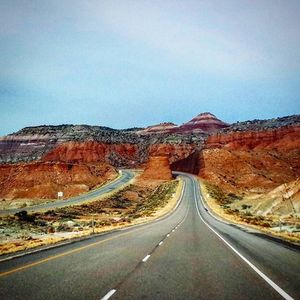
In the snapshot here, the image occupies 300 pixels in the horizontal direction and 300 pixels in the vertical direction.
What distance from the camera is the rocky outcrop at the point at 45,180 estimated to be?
111062 millimetres

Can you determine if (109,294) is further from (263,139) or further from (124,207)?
(263,139)

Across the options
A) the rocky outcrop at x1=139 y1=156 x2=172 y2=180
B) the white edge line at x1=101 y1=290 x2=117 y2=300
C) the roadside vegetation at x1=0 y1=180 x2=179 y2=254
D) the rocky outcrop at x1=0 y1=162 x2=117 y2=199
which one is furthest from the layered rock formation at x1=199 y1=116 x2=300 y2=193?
the white edge line at x1=101 y1=290 x2=117 y2=300

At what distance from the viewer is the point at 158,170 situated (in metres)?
132

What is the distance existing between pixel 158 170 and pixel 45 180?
36085mm

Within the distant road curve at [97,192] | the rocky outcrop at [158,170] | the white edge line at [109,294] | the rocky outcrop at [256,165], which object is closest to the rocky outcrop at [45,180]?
the distant road curve at [97,192]

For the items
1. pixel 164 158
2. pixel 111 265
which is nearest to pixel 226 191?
pixel 164 158

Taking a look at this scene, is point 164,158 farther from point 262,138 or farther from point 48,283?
point 48,283

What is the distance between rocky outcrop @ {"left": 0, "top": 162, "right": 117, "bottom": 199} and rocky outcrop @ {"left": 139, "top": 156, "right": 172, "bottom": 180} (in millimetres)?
13096

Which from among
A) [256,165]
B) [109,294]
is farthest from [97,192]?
[109,294]

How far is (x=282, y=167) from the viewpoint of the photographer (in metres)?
140

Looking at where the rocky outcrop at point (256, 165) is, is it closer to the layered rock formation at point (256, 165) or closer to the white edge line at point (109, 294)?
the layered rock formation at point (256, 165)

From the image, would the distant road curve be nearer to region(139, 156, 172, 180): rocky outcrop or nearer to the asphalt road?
region(139, 156, 172, 180): rocky outcrop

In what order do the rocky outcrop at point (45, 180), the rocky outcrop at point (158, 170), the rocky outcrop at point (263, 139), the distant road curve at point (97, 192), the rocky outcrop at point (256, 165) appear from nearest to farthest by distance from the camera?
the distant road curve at point (97, 192), the rocky outcrop at point (45, 180), the rocky outcrop at point (158, 170), the rocky outcrop at point (256, 165), the rocky outcrop at point (263, 139)

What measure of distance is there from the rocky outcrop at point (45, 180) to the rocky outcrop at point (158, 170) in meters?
13.1
